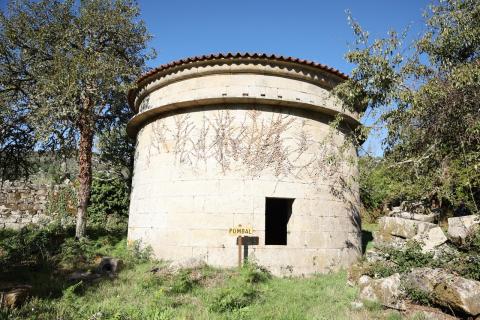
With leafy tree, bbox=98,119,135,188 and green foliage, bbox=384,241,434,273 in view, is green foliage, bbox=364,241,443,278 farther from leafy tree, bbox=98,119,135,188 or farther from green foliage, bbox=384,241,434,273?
leafy tree, bbox=98,119,135,188

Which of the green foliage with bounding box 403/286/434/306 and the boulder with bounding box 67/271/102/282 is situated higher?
the green foliage with bounding box 403/286/434/306

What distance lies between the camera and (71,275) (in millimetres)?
8070

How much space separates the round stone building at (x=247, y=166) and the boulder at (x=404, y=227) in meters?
2.78

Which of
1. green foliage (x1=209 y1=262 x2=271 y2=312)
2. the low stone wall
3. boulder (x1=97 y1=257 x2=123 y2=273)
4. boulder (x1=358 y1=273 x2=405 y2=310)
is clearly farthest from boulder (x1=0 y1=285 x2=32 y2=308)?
the low stone wall

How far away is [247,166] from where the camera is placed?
8.50 metres

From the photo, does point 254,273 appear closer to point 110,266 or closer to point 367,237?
point 110,266

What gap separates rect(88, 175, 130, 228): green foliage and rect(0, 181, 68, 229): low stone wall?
1845 mm

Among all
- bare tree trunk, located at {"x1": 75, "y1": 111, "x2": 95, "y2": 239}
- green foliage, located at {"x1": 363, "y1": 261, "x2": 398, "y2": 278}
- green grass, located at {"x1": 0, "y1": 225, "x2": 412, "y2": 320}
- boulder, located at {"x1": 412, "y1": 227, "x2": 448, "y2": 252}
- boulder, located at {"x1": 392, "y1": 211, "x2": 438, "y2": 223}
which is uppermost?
bare tree trunk, located at {"x1": 75, "y1": 111, "x2": 95, "y2": 239}

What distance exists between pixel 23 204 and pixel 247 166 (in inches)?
A: 500

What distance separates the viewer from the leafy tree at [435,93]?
6.73 meters

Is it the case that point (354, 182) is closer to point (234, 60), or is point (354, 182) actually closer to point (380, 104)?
point (380, 104)

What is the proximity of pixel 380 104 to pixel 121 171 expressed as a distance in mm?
11980

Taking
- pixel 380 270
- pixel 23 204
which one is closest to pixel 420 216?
pixel 380 270

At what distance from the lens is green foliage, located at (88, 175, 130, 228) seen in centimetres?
1573
